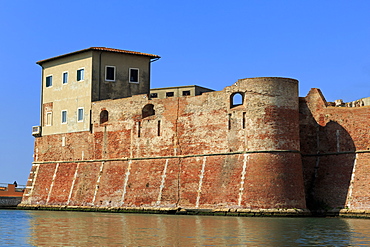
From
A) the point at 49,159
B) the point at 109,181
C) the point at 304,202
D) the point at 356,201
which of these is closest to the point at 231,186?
the point at 304,202

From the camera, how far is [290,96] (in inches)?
1297

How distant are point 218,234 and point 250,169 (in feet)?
38.0

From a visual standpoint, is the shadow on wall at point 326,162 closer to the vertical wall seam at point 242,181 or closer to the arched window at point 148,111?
the vertical wall seam at point 242,181

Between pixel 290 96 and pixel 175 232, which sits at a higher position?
pixel 290 96

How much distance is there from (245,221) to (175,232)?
6.67 metres

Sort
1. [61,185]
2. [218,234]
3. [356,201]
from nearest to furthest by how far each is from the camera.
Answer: [218,234] < [356,201] < [61,185]

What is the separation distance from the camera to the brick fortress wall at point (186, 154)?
105 feet

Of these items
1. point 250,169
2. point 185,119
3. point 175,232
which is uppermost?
point 185,119

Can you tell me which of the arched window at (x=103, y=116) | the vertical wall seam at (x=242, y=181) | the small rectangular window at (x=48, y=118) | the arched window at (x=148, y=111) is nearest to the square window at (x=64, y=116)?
the small rectangular window at (x=48, y=118)

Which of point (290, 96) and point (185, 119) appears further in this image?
point (185, 119)

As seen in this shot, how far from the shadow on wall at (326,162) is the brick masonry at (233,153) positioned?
0.19ft

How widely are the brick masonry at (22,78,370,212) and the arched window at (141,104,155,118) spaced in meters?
0.25

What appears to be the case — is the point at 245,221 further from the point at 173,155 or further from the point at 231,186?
the point at 173,155

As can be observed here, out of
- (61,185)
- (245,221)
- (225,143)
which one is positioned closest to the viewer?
(245,221)
